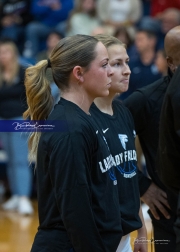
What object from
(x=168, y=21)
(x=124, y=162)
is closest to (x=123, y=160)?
(x=124, y=162)

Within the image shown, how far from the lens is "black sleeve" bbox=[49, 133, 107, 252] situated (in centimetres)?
209

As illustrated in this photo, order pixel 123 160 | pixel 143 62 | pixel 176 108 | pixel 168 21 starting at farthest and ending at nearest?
1. pixel 168 21
2. pixel 143 62
3. pixel 123 160
4. pixel 176 108

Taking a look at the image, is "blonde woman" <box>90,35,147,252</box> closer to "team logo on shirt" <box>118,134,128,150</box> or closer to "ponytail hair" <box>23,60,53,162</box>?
"team logo on shirt" <box>118,134,128,150</box>

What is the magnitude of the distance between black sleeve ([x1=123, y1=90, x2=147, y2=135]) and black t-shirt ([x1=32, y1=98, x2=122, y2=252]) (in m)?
0.68

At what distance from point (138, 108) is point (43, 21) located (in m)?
6.28

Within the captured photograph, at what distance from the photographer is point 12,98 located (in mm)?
6441

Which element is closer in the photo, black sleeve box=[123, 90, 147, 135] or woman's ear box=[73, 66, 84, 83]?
woman's ear box=[73, 66, 84, 83]

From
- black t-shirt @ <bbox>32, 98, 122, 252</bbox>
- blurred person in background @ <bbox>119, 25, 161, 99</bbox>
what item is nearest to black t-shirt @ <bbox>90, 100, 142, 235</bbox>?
black t-shirt @ <bbox>32, 98, 122, 252</bbox>

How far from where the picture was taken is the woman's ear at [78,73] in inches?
89.7

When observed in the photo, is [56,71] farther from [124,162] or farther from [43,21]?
[43,21]

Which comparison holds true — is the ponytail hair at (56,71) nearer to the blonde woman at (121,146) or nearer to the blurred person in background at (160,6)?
the blonde woman at (121,146)

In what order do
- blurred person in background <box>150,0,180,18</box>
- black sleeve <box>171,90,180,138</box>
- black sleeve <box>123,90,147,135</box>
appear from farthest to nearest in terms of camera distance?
blurred person in background <box>150,0,180,18</box>
black sleeve <box>123,90,147,135</box>
black sleeve <box>171,90,180,138</box>

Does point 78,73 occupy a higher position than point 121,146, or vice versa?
point 78,73

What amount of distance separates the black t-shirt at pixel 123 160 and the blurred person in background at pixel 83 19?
560 cm
